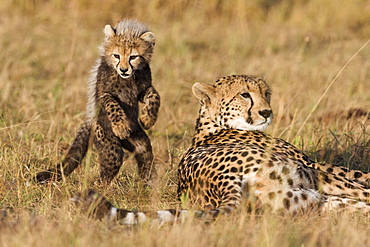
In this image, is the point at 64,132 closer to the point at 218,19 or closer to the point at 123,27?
the point at 123,27

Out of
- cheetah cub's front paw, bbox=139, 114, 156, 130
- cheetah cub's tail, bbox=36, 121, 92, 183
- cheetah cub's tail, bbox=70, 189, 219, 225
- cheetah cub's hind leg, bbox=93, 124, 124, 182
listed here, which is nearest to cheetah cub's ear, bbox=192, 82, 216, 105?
cheetah cub's front paw, bbox=139, 114, 156, 130

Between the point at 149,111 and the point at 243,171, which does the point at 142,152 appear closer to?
the point at 149,111

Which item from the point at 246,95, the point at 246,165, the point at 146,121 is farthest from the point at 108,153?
the point at 246,165

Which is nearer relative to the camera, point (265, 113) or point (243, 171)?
point (243, 171)

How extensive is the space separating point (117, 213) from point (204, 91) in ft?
5.54

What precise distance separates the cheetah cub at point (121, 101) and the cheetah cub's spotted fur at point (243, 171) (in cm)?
39

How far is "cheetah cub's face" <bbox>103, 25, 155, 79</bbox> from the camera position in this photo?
15.4 ft

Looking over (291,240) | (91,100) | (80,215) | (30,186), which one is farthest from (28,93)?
(291,240)

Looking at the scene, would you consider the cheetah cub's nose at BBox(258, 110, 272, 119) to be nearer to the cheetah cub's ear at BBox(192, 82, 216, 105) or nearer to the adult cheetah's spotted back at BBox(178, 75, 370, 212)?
the adult cheetah's spotted back at BBox(178, 75, 370, 212)

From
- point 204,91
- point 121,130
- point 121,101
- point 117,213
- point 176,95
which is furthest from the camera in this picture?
point 176,95

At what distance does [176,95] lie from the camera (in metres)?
7.43

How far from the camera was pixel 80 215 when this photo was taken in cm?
331

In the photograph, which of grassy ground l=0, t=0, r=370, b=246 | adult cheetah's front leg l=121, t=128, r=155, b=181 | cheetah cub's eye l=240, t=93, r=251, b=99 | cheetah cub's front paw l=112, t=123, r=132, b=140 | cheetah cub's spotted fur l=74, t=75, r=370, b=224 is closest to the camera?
grassy ground l=0, t=0, r=370, b=246

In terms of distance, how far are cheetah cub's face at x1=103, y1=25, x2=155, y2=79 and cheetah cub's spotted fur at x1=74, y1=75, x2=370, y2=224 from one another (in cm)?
48
